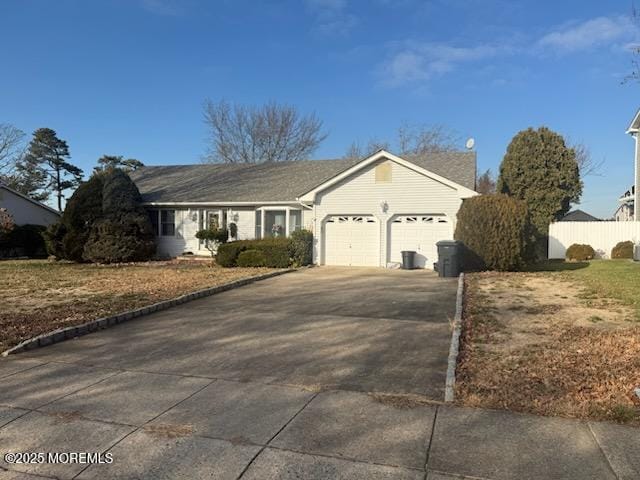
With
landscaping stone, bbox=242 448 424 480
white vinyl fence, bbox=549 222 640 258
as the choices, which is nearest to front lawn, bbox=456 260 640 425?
landscaping stone, bbox=242 448 424 480

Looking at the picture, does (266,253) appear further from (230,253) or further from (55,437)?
(55,437)

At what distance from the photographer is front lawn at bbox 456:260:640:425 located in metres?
4.41

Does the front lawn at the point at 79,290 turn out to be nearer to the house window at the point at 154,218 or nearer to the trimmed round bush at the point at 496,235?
the house window at the point at 154,218

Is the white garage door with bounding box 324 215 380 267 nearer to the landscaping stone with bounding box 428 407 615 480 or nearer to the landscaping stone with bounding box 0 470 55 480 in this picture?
the landscaping stone with bounding box 428 407 615 480

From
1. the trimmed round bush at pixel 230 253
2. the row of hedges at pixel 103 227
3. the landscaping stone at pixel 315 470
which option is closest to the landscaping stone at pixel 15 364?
the landscaping stone at pixel 315 470

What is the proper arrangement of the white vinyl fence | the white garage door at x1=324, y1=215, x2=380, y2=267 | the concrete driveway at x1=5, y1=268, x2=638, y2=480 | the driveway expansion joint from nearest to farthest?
the driveway expansion joint, the concrete driveway at x1=5, y1=268, x2=638, y2=480, the white garage door at x1=324, y1=215, x2=380, y2=267, the white vinyl fence

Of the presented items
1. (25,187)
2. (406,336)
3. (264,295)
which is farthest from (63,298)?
(25,187)

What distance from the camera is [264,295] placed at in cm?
1113

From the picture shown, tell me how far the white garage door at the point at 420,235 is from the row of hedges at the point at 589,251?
680 cm

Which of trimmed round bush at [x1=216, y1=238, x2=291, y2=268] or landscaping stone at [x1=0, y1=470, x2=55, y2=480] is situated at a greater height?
trimmed round bush at [x1=216, y1=238, x2=291, y2=268]

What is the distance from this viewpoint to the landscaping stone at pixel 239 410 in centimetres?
388

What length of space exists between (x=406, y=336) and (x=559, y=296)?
5253 mm

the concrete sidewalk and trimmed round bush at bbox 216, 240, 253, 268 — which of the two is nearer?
the concrete sidewalk

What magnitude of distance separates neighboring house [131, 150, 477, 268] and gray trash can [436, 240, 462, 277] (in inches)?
118
